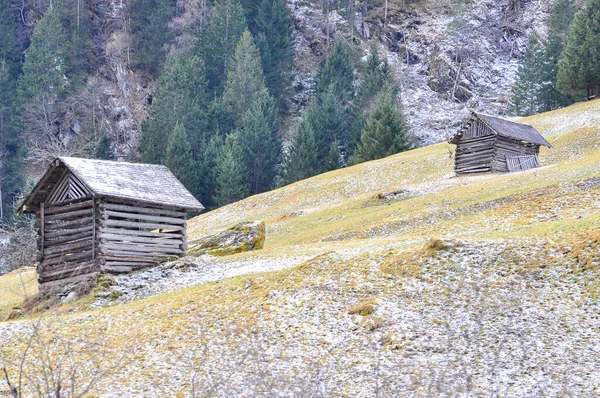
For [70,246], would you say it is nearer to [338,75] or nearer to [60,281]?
[60,281]

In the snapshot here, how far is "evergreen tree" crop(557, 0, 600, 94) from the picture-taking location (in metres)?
77.9

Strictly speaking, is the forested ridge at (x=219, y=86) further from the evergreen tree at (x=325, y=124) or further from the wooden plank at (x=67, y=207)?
the wooden plank at (x=67, y=207)

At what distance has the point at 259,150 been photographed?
88688 millimetres

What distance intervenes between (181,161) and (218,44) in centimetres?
3828

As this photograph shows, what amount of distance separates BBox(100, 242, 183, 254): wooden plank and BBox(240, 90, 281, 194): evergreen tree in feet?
176

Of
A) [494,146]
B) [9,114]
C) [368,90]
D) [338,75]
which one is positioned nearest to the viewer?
[494,146]

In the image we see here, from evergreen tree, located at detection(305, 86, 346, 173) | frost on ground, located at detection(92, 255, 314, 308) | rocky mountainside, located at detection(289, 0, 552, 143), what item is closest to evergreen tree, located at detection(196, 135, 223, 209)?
evergreen tree, located at detection(305, 86, 346, 173)

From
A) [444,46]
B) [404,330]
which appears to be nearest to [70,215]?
[404,330]

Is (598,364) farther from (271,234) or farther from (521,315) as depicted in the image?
(271,234)

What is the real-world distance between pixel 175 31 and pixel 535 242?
106 metres

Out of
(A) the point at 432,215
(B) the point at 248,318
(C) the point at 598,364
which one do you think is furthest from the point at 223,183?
(C) the point at 598,364

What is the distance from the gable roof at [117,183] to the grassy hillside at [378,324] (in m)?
3.42

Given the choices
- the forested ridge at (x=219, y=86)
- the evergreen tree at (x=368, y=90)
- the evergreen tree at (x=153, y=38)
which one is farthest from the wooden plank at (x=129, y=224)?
the evergreen tree at (x=153, y=38)

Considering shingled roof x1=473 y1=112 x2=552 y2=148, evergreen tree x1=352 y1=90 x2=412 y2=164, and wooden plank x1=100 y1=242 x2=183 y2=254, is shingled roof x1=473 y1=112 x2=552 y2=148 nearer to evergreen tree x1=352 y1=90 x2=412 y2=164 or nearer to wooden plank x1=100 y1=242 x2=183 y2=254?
evergreen tree x1=352 y1=90 x2=412 y2=164
